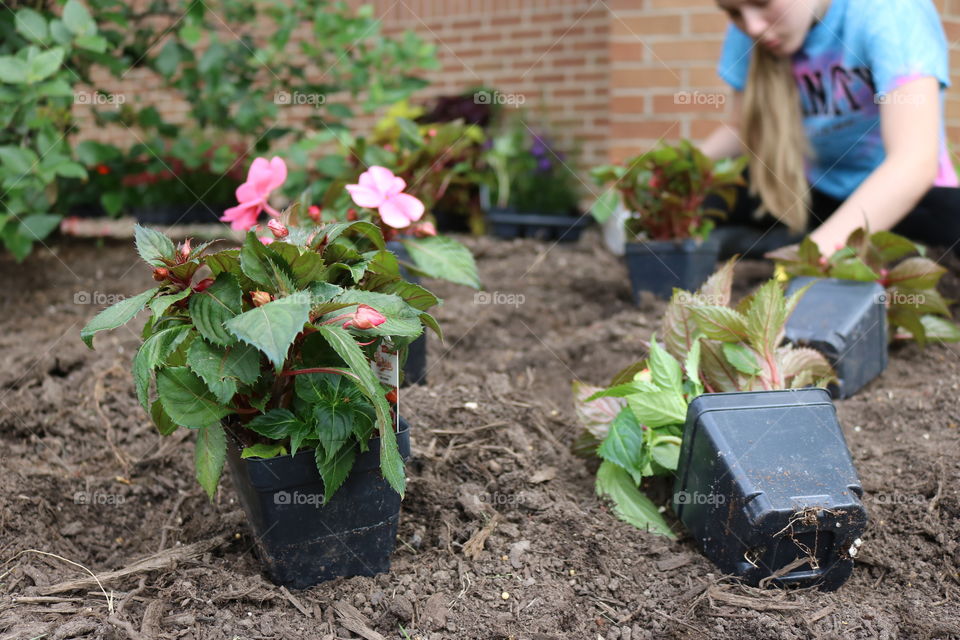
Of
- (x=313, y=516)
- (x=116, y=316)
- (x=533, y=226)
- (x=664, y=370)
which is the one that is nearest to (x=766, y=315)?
(x=664, y=370)

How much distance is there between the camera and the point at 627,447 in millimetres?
1427

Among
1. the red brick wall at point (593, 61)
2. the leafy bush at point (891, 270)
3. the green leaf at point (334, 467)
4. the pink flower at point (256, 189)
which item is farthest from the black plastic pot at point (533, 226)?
the green leaf at point (334, 467)

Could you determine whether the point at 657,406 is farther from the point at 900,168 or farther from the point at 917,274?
the point at 900,168

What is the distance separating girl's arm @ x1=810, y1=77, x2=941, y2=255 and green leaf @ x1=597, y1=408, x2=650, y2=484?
105cm

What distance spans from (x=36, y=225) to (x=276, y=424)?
1.65 meters

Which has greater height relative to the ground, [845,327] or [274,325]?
[274,325]

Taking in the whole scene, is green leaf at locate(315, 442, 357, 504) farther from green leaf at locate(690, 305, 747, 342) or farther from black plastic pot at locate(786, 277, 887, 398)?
black plastic pot at locate(786, 277, 887, 398)

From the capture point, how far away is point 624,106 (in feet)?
12.3

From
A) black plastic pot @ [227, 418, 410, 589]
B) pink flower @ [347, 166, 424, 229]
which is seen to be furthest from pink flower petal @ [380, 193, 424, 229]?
black plastic pot @ [227, 418, 410, 589]

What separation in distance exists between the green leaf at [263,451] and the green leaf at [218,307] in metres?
0.18

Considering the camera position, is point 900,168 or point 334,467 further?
point 900,168

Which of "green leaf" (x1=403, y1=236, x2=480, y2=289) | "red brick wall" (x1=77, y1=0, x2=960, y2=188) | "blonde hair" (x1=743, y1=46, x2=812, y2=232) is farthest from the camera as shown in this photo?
"red brick wall" (x1=77, y1=0, x2=960, y2=188)

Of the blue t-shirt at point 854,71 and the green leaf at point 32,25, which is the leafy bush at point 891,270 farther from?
the green leaf at point 32,25

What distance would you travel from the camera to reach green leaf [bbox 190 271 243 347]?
40.7 inches
